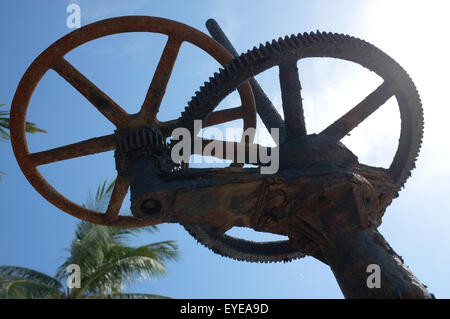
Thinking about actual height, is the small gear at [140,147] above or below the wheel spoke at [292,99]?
below

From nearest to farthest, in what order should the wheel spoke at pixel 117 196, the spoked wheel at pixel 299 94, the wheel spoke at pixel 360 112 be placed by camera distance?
1. the spoked wheel at pixel 299 94
2. the wheel spoke at pixel 360 112
3. the wheel spoke at pixel 117 196

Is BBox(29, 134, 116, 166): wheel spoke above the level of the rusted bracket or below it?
above

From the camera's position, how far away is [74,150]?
17.6ft

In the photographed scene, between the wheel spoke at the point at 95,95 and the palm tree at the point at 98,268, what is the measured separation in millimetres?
6289

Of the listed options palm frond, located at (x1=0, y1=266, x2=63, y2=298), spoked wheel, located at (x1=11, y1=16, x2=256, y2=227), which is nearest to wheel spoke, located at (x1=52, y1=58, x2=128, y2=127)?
spoked wheel, located at (x1=11, y1=16, x2=256, y2=227)

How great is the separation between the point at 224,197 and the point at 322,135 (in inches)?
47.0

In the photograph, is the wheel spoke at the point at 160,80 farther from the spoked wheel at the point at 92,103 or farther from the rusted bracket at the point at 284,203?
the rusted bracket at the point at 284,203

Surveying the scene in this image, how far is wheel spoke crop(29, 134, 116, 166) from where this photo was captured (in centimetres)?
534

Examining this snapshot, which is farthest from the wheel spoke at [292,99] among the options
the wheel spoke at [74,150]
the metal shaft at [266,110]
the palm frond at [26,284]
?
the palm frond at [26,284]

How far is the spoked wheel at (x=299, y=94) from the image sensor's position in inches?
170

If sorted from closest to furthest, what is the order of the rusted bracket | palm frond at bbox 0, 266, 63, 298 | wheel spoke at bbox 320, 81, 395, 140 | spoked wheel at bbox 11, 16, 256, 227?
the rusted bracket, wheel spoke at bbox 320, 81, 395, 140, spoked wheel at bbox 11, 16, 256, 227, palm frond at bbox 0, 266, 63, 298

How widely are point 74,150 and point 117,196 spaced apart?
675 millimetres

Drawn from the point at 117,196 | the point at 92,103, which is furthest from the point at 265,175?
the point at 92,103

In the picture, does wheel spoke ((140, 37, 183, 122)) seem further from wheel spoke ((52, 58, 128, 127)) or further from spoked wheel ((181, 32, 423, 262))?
spoked wheel ((181, 32, 423, 262))
